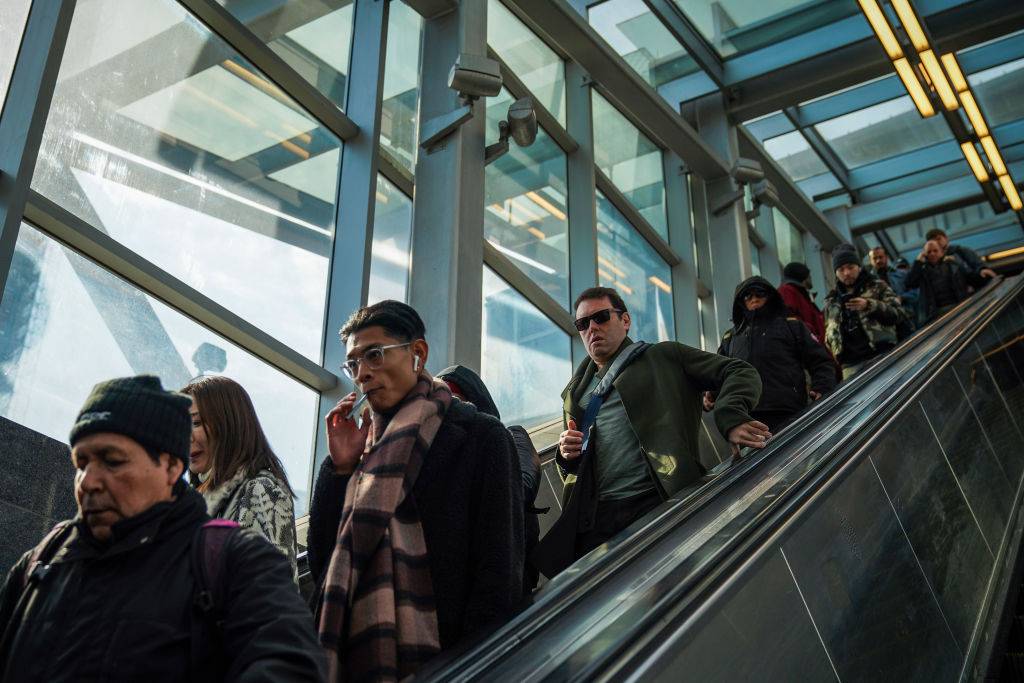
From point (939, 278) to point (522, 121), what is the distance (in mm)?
5299

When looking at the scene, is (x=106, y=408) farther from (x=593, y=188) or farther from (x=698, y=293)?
(x=698, y=293)

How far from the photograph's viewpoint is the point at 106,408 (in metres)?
2.06

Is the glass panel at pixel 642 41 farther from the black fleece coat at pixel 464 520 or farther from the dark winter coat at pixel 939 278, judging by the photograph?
the black fleece coat at pixel 464 520

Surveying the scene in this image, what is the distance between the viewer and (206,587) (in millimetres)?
1863

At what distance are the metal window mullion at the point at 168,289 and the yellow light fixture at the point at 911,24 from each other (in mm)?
8235

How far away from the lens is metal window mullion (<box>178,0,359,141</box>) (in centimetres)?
716

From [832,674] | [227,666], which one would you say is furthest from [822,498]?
[227,666]

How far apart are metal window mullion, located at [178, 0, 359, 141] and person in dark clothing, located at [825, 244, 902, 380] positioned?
440 centimetres

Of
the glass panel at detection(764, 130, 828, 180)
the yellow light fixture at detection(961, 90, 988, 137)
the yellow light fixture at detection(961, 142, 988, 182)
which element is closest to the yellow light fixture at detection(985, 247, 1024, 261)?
the glass panel at detection(764, 130, 828, 180)

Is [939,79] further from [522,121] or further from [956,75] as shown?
[522,121]

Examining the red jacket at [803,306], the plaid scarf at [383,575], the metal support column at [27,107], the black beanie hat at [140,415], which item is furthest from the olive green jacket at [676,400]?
the red jacket at [803,306]

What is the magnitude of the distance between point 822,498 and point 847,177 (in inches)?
716

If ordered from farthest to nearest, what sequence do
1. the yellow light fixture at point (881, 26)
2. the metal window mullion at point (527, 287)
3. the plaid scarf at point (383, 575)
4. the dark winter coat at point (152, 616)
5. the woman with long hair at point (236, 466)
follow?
the yellow light fixture at point (881, 26)
the metal window mullion at point (527, 287)
the woman with long hair at point (236, 466)
the plaid scarf at point (383, 575)
the dark winter coat at point (152, 616)

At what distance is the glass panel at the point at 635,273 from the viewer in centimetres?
1254
